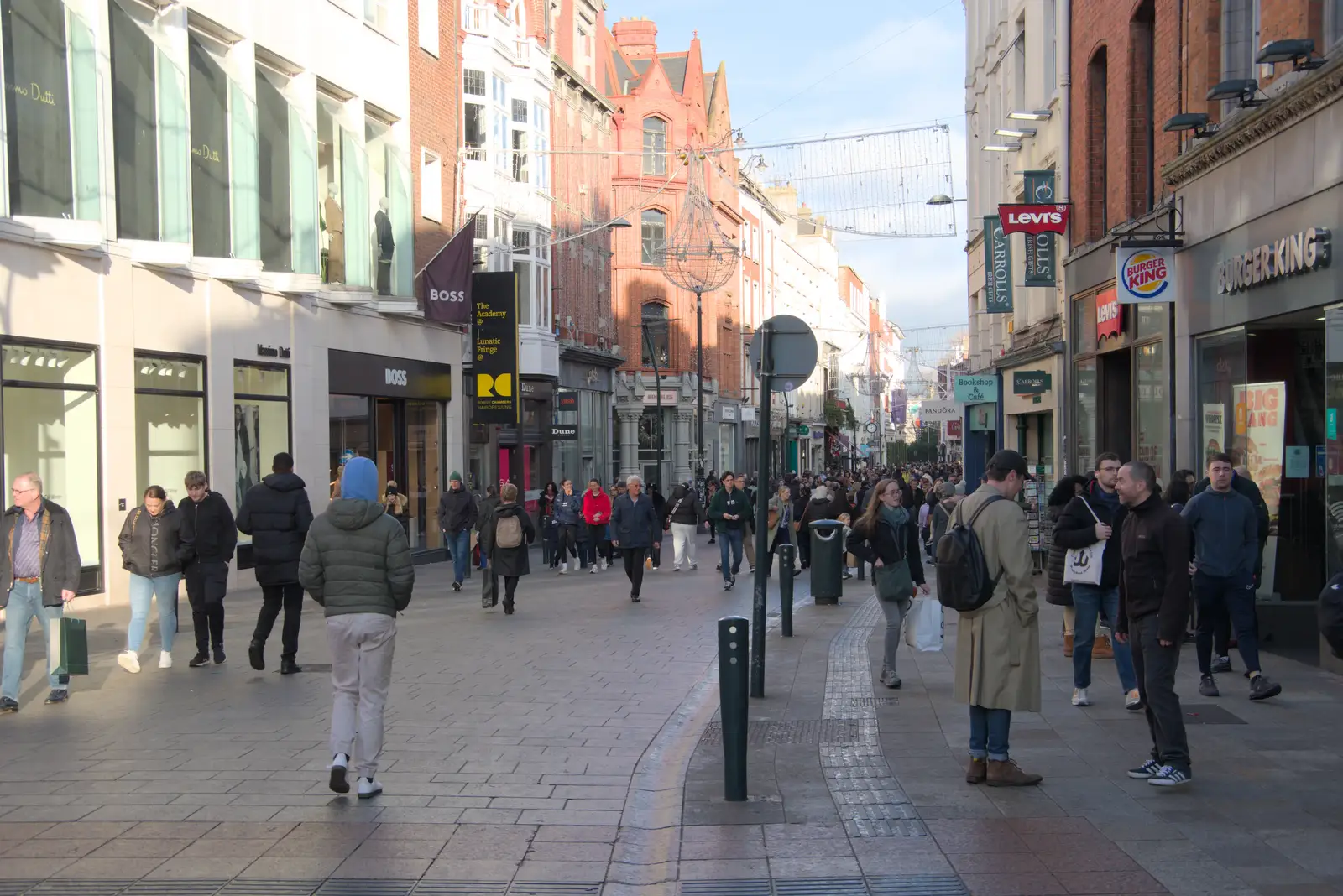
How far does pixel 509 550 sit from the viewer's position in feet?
54.8

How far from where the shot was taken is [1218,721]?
8.84 m

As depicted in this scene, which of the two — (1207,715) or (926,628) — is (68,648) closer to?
(926,628)

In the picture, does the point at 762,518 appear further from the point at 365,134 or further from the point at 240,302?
the point at 365,134

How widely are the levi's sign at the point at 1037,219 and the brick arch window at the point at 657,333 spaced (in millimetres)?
30946

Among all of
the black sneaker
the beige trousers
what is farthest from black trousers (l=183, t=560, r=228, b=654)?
the black sneaker

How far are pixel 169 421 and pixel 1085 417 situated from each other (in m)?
13.9

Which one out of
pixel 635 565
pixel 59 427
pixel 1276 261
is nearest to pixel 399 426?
pixel 635 565

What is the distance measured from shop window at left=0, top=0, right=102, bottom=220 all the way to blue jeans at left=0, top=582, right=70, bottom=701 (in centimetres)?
753

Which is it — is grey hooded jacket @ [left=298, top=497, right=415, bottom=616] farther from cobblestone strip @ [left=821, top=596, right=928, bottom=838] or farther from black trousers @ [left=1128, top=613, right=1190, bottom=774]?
black trousers @ [left=1128, top=613, right=1190, bottom=774]

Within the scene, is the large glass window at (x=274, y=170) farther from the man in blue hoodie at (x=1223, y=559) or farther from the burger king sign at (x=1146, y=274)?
the man in blue hoodie at (x=1223, y=559)

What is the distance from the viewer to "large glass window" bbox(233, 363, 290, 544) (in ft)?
68.7

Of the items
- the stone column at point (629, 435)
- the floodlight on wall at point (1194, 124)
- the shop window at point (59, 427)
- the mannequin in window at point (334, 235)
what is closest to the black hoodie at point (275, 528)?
the shop window at point (59, 427)

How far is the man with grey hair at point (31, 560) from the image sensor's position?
981 centimetres

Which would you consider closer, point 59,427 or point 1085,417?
point 59,427
